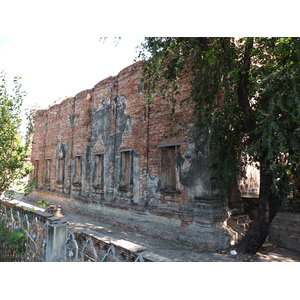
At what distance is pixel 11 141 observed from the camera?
21.9 ft

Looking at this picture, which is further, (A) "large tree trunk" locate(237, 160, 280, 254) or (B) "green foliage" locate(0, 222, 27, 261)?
(A) "large tree trunk" locate(237, 160, 280, 254)

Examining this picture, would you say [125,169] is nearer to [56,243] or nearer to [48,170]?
[56,243]

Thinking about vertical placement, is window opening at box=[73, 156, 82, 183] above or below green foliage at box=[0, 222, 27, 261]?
above

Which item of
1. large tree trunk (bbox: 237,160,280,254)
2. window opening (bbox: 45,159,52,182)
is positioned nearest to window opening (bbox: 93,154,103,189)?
window opening (bbox: 45,159,52,182)

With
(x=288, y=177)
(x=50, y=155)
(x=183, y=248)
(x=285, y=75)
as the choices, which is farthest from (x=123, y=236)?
(x=50, y=155)

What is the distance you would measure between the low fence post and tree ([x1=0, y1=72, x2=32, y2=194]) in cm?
244

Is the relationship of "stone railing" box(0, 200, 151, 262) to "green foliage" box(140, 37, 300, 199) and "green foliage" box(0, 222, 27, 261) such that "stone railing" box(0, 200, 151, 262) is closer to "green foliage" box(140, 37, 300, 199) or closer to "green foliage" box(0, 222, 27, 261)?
"green foliage" box(0, 222, 27, 261)

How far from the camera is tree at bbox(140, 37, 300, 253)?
17.4 feet

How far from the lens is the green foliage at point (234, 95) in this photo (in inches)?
215

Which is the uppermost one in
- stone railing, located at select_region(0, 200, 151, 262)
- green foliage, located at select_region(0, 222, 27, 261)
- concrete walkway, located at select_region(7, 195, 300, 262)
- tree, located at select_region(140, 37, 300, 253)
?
tree, located at select_region(140, 37, 300, 253)

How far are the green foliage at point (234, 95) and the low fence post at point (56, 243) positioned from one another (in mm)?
3939

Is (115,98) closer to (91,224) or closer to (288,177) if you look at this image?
(91,224)

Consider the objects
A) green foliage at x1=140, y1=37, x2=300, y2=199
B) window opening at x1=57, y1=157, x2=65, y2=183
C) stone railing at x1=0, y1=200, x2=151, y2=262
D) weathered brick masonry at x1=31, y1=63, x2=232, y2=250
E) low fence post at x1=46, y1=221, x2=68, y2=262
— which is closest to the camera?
stone railing at x1=0, y1=200, x2=151, y2=262

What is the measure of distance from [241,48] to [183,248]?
18.2 ft
